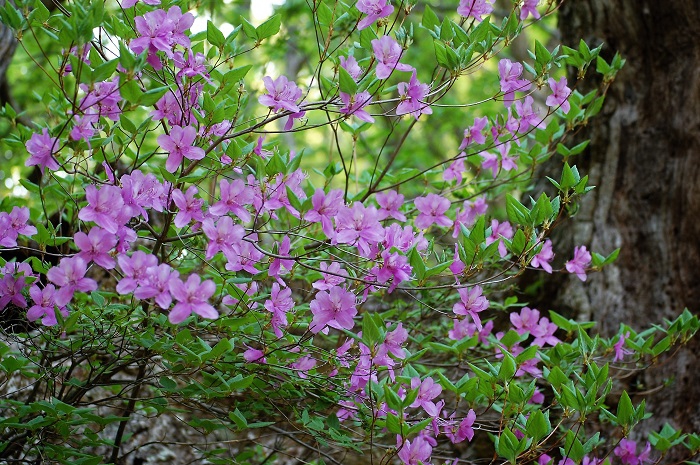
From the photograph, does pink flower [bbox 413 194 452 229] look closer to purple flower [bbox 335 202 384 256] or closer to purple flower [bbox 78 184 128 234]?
purple flower [bbox 335 202 384 256]

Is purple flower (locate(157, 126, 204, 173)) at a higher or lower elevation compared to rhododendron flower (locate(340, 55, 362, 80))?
lower

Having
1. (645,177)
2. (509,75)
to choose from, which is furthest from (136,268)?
(645,177)

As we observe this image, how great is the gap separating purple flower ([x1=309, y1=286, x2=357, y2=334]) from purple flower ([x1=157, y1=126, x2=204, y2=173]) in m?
0.40

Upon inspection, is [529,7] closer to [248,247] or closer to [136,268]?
[248,247]

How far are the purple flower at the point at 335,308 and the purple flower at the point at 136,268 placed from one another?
36 centimetres

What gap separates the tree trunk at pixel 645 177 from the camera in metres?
2.74

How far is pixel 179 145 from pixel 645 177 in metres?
2.32

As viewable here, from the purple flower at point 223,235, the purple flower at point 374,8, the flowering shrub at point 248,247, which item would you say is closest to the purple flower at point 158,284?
the flowering shrub at point 248,247

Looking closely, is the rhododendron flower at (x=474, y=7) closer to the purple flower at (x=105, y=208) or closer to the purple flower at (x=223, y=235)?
the purple flower at (x=223, y=235)

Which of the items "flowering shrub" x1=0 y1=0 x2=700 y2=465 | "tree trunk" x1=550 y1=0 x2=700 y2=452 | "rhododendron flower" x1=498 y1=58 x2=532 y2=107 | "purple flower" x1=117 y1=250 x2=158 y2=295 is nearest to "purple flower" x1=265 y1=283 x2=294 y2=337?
"flowering shrub" x1=0 y1=0 x2=700 y2=465

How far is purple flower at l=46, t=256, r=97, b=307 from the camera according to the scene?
4.06 ft

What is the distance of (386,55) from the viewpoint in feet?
4.76

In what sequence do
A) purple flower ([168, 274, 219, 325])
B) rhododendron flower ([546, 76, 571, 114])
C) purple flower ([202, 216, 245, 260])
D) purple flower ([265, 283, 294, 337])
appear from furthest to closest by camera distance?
rhododendron flower ([546, 76, 571, 114]) < purple flower ([265, 283, 294, 337]) < purple flower ([202, 216, 245, 260]) < purple flower ([168, 274, 219, 325])

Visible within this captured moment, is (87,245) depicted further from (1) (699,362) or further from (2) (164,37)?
(1) (699,362)
